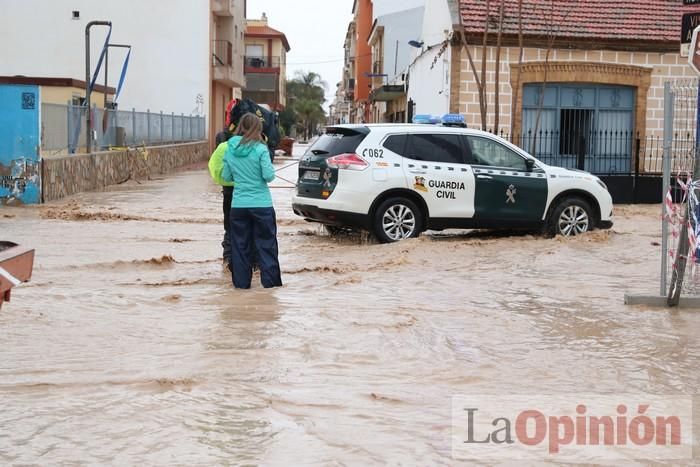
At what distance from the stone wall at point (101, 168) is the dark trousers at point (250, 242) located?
10.7 meters

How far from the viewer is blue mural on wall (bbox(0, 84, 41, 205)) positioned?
19734 mm

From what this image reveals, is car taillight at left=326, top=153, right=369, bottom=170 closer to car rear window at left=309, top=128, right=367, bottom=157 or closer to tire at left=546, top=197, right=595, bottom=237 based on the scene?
car rear window at left=309, top=128, right=367, bottom=157

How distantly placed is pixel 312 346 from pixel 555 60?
17.1 metres

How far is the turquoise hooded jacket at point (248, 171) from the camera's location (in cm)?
1012

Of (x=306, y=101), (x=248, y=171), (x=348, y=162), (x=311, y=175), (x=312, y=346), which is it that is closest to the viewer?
(x=312, y=346)

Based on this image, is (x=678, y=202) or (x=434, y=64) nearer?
(x=678, y=202)

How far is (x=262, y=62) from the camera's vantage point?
289 ft

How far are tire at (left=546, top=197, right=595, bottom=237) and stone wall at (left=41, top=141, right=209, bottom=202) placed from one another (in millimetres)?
10077

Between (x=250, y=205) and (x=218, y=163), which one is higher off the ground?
(x=218, y=163)

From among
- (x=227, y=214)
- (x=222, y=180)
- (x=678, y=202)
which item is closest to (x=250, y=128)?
(x=222, y=180)

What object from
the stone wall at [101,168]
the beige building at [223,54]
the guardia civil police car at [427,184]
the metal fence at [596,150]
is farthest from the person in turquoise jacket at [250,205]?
the beige building at [223,54]

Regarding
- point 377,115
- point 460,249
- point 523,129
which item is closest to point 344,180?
point 460,249

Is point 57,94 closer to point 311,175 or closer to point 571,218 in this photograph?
point 311,175

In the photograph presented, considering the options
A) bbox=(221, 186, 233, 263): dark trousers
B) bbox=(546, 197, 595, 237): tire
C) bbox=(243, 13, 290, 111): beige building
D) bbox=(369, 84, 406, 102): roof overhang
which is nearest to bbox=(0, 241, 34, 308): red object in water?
bbox=(221, 186, 233, 263): dark trousers
